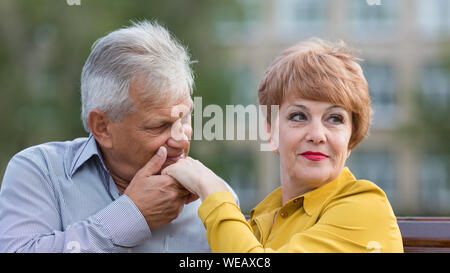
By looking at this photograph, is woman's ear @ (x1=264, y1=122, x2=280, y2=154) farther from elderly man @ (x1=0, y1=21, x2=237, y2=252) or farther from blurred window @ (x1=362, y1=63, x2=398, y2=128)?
blurred window @ (x1=362, y1=63, x2=398, y2=128)

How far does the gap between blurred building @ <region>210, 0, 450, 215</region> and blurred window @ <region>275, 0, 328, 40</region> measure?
29 millimetres

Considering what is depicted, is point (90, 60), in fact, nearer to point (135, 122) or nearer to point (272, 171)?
point (135, 122)

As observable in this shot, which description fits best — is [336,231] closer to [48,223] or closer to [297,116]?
[297,116]

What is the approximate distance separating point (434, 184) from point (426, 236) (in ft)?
55.4

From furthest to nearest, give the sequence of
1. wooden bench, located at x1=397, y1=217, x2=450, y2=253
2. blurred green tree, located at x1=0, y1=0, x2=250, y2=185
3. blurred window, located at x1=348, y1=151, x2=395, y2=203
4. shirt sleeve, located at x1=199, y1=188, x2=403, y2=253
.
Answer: blurred window, located at x1=348, y1=151, x2=395, y2=203
blurred green tree, located at x1=0, y1=0, x2=250, y2=185
wooden bench, located at x1=397, y1=217, x2=450, y2=253
shirt sleeve, located at x1=199, y1=188, x2=403, y2=253

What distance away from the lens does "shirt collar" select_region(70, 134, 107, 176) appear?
2.12 meters

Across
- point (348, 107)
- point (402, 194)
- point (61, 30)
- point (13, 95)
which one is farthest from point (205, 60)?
point (348, 107)

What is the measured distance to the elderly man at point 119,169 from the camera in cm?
195

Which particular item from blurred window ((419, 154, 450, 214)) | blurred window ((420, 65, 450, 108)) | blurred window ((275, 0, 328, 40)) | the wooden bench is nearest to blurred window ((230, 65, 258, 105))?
blurred window ((275, 0, 328, 40))

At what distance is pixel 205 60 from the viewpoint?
12.1 metres

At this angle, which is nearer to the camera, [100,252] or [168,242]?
[100,252]

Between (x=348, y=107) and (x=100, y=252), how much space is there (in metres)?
0.86

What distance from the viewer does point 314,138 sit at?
1.91 meters

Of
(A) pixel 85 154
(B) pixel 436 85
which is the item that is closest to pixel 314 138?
(A) pixel 85 154
